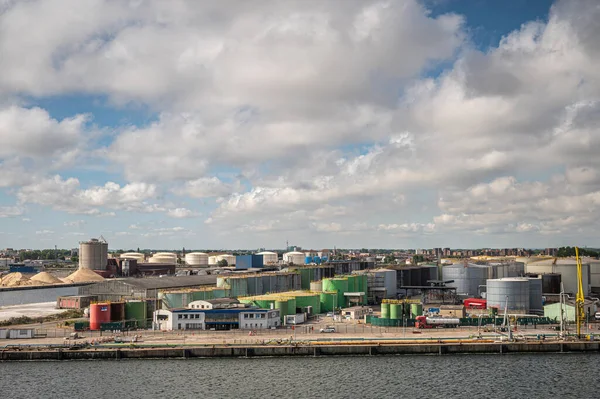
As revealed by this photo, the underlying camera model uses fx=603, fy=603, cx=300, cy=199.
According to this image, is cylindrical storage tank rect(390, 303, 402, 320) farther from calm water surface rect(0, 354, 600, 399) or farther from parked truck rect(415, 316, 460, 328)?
calm water surface rect(0, 354, 600, 399)

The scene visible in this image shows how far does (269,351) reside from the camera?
64250 millimetres

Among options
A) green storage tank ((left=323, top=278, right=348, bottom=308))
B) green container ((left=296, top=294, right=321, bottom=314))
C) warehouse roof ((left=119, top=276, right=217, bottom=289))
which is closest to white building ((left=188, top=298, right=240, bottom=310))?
green container ((left=296, top=294, right=321, bottom=314))

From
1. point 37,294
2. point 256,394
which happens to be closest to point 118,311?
point 256,394

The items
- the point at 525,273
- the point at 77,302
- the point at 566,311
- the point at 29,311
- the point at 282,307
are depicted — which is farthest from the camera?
the point at 525,273

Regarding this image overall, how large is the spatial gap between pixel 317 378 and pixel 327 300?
4466cm

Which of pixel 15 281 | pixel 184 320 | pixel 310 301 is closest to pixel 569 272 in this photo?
pixel 310 301

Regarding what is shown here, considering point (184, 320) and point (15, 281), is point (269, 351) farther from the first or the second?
point (15, 281)

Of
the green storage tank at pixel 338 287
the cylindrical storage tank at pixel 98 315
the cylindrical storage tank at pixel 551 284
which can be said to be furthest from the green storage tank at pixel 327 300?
the cylindrical storage tank at pixel 551 284

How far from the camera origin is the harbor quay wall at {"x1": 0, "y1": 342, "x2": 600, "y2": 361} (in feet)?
208

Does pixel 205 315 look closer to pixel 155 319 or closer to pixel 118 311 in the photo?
pixel 155 319

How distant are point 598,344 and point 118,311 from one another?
5916 centimetres

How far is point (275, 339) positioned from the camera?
69.4 metres

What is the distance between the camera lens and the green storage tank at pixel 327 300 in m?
98.9

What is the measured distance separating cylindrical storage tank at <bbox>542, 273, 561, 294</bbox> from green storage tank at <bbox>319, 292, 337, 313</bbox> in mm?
48521
